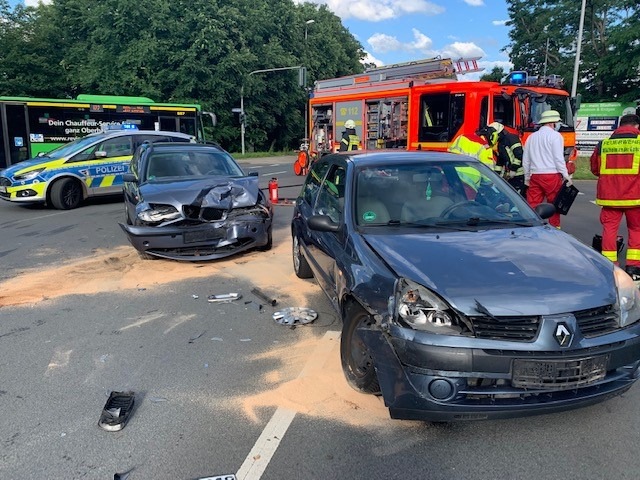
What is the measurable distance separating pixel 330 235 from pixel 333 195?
479 mm

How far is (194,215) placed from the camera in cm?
664

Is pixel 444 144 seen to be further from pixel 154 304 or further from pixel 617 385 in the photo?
pixel 617 385

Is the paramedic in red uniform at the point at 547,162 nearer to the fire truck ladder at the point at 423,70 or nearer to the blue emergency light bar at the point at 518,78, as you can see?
the blue emergency light bar at the point at 518,78

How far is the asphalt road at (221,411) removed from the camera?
2717mm

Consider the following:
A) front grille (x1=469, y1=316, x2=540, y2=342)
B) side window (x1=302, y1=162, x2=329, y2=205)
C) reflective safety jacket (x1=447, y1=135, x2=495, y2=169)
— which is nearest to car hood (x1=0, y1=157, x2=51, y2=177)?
side window (x1=302, y1=162, x2=329, y2=205)

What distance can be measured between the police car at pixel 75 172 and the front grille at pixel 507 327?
10837 mm

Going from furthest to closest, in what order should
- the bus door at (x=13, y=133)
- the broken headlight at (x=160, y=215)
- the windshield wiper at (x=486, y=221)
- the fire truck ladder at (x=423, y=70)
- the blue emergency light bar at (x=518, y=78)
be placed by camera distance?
1. the bus door at (x=13, y=133)
2. the fire truck ladder at (x=423, y=70)
3. the blue emergency light bar at (x=518, y=78)
4. the broken headlight at (x=160, y=215)
5. the windshield wiper at (x=486, y=221)

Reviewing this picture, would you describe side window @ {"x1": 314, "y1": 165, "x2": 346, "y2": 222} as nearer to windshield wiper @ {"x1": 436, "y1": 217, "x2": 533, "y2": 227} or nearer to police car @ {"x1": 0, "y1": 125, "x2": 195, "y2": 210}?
windshield wiper @ {"x1": 436, "y1": 217, "x2": 533, "y2": 227}

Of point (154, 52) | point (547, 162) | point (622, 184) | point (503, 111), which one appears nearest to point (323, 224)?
point (622, 184)

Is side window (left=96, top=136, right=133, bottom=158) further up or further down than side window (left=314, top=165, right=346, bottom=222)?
further up

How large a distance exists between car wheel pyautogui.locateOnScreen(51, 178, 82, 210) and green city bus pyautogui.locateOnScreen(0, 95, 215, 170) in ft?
19.1

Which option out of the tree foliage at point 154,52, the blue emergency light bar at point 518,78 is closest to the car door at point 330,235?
the blue emergency light bar at point 518,78

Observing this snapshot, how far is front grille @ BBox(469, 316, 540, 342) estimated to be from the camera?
8.78ft

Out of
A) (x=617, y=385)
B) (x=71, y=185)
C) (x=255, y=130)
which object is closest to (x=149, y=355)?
(x=617, y=385)
